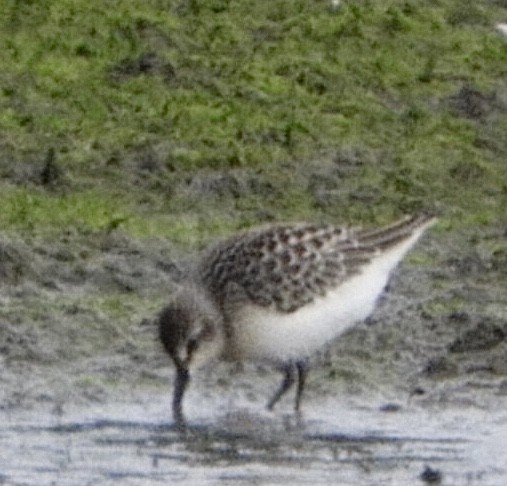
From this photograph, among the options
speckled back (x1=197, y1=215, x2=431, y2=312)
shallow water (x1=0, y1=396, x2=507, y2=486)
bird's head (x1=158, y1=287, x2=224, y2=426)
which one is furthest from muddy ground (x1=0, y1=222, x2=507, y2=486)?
speckled back (x1=197, y1=215, x2=431, y2=312)

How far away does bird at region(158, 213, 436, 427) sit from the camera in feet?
36.2

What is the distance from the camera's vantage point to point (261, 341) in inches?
437

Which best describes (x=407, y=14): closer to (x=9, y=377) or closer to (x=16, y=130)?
(x=16, y=130)

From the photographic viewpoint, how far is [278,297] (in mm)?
11117

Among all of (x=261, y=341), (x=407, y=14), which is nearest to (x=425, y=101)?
(x=407, y=14)

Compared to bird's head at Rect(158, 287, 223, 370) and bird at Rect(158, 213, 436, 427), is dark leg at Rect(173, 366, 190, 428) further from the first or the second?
bird at Rect(158, 213, 436, 427)

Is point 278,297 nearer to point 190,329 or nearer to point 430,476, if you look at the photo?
point 190,329

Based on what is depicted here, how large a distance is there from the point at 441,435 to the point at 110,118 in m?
3.97

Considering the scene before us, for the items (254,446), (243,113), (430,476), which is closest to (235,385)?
(254,446)

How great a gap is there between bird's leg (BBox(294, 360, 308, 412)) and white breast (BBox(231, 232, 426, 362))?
→ 53mm

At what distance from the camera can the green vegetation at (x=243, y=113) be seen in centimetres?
1308

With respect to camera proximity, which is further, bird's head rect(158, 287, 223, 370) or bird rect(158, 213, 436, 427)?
bird rect(158, 213, 436, 427)

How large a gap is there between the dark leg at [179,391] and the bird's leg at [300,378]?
19.1 inches

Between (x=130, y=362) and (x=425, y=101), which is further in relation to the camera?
(x=425, y=101)
